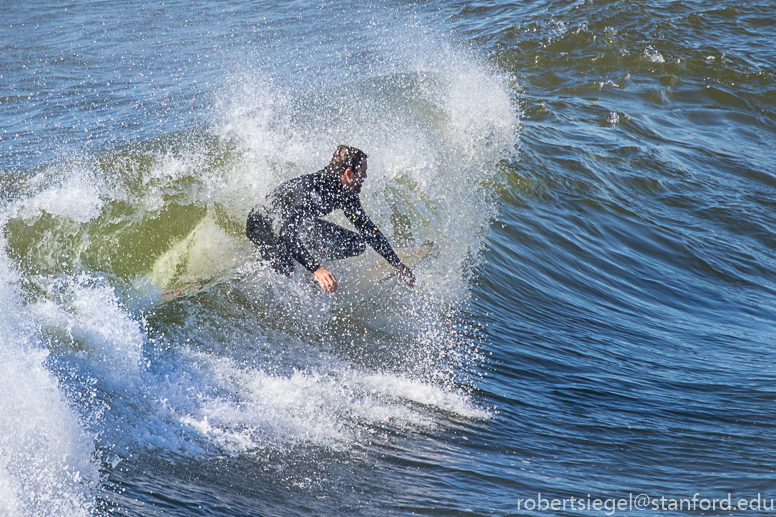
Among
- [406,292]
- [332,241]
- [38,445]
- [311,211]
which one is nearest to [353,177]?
[311,211]

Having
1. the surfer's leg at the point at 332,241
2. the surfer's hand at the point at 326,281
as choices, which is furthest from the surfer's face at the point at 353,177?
the surfer's hand at the point at 326,281

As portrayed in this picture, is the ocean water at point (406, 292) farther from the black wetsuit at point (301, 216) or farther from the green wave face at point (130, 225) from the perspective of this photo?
the black wetsuit at point (301, 216)

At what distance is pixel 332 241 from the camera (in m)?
6.09

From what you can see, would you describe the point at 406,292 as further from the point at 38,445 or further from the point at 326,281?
the point at 38,445

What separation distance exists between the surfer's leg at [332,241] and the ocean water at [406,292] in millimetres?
422

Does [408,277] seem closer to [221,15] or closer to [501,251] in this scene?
[501,251]

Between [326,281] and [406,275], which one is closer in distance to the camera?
[326,281]

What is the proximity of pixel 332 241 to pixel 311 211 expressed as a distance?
543 mm

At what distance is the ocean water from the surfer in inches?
26.7

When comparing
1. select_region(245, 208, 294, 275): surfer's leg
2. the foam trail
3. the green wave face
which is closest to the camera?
the foam trail

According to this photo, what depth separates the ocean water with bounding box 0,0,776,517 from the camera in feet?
13.1

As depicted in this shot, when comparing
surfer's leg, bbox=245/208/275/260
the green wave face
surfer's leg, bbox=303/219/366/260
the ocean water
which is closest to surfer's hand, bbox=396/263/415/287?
the ocean water

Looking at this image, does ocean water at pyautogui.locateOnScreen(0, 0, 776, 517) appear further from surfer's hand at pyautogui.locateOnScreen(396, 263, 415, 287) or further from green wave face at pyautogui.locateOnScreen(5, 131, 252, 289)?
surfer's hand at pyautogui.locateOnScreen(396, 263, 415, 287)

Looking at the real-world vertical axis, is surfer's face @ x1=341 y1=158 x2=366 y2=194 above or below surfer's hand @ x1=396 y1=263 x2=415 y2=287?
above
